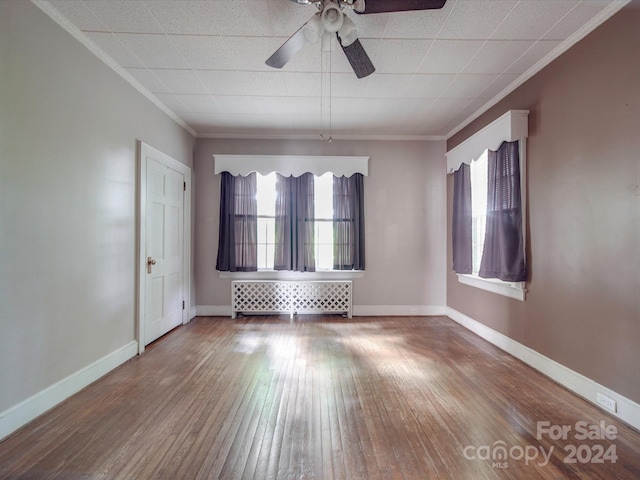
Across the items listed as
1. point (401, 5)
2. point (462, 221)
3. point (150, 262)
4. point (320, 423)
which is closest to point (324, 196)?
point (462, 221)

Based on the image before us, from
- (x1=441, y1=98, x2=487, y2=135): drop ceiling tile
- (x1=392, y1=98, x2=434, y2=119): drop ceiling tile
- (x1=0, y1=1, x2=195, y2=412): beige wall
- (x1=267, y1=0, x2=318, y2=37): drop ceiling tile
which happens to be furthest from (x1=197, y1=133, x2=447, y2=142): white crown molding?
(x1=267, y1=0, x2=318, y2=37): drop ceiling tile

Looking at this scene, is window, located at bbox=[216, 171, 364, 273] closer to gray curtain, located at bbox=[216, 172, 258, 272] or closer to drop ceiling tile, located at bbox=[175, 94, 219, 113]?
gray curtain, located at bbox=[216, 172, 258, 272]

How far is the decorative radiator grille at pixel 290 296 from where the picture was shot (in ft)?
15.2

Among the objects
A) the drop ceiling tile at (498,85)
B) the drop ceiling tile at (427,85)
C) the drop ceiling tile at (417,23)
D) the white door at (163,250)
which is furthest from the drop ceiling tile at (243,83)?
the drop ceiling tile at (498,85)

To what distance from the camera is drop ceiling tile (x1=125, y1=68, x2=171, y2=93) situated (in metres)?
2.94

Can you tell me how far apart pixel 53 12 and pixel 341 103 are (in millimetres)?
2627

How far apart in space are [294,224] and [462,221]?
95.5 inches

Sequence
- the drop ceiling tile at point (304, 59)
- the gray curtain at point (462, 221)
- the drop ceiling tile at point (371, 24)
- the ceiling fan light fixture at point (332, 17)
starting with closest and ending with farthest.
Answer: the ceiling fan light fixture at point (332, 17), the drop ceiling tile at point (371, 24), the drop ceiling tile at point (304, 59), the gray curtain at point (462, 221)

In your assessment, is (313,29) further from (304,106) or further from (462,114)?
(462,114)

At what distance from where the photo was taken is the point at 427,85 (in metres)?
3.21

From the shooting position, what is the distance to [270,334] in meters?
3.84

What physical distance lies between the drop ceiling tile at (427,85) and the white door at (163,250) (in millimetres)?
3023

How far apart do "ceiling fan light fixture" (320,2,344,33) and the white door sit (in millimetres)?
2476

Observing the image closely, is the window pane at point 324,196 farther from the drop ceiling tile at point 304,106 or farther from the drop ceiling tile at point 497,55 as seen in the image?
the drop ceiling tile at point 497,55
